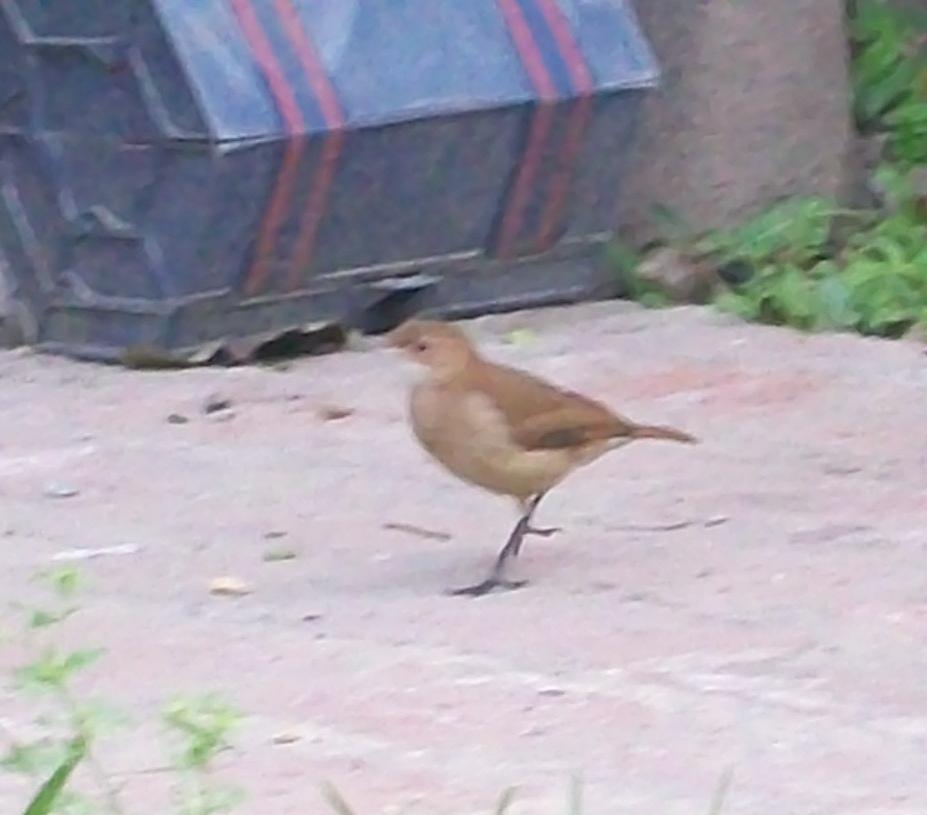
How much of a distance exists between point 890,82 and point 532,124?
71.8 inches

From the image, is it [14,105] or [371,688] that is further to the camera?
[14,105]

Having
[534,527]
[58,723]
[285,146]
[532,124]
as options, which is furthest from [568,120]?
[58,723]

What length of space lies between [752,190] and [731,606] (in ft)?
13.7

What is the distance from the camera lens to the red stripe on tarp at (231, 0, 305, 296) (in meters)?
6.85

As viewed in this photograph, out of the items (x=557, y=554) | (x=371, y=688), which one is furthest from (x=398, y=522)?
(x=371, y=688)

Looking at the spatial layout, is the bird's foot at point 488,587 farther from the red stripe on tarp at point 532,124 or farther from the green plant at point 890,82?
the green plant at point 890,82

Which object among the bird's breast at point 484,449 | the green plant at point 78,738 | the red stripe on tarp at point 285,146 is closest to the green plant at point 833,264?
the red stripe on tarp at point 285,146

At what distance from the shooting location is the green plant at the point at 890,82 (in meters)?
8.85

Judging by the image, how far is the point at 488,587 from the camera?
15.1 ft

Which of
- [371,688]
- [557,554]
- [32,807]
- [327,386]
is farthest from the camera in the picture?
[327,386]

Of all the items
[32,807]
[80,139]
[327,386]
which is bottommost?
[327,386]

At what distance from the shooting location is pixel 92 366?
22.9ft

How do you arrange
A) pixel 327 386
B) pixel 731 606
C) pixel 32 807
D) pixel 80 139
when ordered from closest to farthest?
pixel 32 807, pixel 731 606, pixel 327 386, pixel 80 139

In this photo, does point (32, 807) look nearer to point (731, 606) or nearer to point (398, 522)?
point (731, 606)
